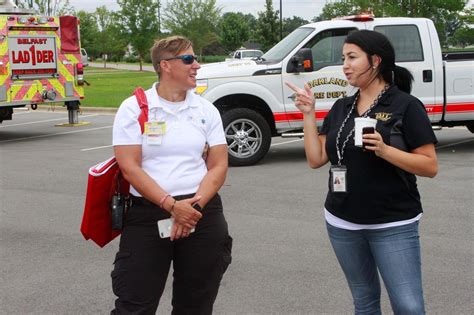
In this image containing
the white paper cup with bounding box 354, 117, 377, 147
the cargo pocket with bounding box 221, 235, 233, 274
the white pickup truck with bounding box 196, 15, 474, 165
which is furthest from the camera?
the white pickup truck with bounding box 196, 15, 474, 165

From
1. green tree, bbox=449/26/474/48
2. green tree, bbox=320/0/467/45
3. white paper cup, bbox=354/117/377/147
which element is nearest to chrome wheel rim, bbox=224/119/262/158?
white paper cup, bbox=354/117/377/147

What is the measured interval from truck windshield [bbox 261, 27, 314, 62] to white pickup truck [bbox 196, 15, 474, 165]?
2 centimetres

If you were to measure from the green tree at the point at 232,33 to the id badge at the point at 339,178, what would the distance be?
70026mm

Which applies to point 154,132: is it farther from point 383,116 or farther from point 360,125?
point 383,116

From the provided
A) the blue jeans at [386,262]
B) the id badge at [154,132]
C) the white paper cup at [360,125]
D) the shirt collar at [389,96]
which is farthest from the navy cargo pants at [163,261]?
the shirt collar at [389,96]

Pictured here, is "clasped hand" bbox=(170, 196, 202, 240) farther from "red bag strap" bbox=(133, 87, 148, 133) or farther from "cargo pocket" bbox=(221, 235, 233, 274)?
"red bag strap" bbox=(133, 87, 148, 133)

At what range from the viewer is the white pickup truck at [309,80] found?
1025 cm

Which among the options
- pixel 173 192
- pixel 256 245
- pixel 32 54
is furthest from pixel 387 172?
pixel 32 54

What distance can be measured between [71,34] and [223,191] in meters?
8.43

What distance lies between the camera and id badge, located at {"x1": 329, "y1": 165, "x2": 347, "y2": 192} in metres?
3.24

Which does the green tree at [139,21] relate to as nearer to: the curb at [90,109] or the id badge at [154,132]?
the curb at [90,109]

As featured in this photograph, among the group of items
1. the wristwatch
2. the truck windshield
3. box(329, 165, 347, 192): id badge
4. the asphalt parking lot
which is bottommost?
the asphalt parking lot

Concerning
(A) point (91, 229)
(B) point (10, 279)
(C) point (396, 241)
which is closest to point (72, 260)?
(B) point (10, 279)

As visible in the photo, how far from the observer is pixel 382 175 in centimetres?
324
